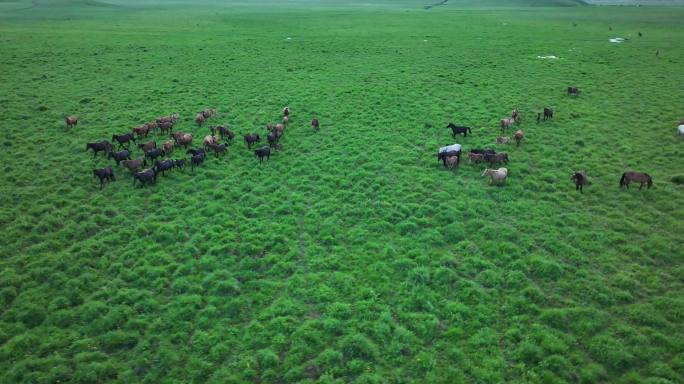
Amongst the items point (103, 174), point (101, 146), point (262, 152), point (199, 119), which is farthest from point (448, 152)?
point (101, 146)

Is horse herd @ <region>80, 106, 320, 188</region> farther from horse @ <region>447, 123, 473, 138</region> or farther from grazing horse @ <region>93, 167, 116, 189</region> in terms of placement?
horse @ <region>447, 123, 473, 138</region>

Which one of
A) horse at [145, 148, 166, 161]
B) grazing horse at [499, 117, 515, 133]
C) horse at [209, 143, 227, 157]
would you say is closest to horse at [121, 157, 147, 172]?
horse at [145, 148, 166, 161]

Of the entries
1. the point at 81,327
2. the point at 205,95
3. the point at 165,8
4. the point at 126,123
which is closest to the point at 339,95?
the point at 205,95

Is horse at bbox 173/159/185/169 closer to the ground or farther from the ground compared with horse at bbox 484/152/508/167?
closer to the ground

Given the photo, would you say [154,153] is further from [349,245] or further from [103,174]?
[349,245]

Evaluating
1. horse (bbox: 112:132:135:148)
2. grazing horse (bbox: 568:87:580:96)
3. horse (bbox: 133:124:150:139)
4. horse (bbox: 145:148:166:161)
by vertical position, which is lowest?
horse (bbox: 145:148:166:161)

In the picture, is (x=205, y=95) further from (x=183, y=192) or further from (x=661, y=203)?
(x=661, y=203)

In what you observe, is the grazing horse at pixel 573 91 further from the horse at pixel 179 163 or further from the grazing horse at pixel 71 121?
the grazing horse at pixel 71 121
